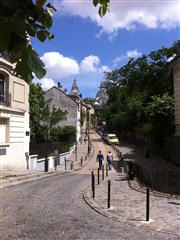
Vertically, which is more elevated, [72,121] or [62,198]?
[72,121]

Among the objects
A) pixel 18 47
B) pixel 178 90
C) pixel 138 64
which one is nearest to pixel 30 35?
pixel 18 47

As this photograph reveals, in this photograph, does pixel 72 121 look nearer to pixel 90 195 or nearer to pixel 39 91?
pixel 39 91

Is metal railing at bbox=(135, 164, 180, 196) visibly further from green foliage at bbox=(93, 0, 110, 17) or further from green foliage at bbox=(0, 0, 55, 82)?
green foliage at bbox=(0, 0, 55, 82)

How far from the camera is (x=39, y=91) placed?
158 feet

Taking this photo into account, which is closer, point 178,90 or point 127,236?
point 127,236

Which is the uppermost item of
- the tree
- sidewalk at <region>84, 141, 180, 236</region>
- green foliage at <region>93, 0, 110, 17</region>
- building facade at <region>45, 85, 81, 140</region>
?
building facade at <region>45, 85, 81, 140</region>

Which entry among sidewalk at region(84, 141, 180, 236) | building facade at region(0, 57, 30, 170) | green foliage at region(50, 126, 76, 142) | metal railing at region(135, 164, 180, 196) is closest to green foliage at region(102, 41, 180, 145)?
green foliage at region(50, 126, 76, 142)

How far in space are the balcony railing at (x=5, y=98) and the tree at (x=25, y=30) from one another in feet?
76.1

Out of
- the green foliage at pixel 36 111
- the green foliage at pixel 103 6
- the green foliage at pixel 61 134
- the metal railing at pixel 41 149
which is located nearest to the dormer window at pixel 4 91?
the metal railing at pixel 41 149

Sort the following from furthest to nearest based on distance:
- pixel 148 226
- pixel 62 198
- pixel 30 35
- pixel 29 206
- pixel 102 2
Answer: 1. pixel 62 198
2. pixel 29 206
3. pixel 148 226
4. pixel 102 2
5. pixel 30 35

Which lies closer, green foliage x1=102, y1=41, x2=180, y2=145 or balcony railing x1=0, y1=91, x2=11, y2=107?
balcony railing x1=0, y1=91, x2=11, y2=107

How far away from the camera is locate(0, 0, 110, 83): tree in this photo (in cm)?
191

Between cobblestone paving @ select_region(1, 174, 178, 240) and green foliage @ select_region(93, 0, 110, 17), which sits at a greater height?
green foliage @ select_region(93, 0, 110, 17)

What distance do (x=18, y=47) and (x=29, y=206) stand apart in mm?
11044
